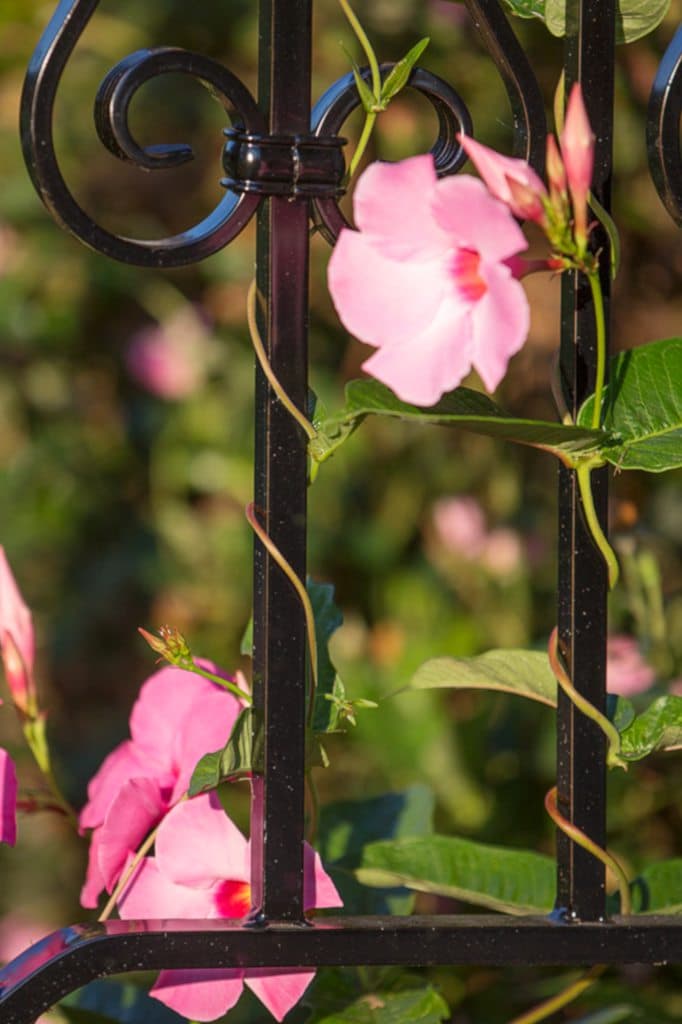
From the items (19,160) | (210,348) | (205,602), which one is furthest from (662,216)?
(19,160)

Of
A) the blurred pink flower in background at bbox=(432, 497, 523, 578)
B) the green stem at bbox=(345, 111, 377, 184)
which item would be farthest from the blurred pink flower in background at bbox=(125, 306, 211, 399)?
the green stem at bbox=(345, 111, 377, 184)

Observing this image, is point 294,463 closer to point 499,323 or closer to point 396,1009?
point 499,323

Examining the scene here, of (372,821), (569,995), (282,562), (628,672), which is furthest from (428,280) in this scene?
(628,672)

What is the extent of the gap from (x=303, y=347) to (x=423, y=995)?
31cm

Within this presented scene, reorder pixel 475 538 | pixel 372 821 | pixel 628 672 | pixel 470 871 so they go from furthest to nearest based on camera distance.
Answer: pixel 475 538 → pixel 628 672 → pixel 372 821 → pixel 470 871

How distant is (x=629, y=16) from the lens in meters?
0.60

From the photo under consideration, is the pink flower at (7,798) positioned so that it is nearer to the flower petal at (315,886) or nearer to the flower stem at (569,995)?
the flower petal at (315,886)

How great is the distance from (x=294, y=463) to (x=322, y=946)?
173mm

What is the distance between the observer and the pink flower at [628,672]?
46.1 inches

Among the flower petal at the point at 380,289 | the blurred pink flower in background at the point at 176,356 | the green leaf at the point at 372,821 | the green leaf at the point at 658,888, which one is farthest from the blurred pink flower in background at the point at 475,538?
the flower petal at the point at 380,289

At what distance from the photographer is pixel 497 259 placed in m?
0.47

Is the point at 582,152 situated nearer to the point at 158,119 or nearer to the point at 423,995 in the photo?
the point at 423,995

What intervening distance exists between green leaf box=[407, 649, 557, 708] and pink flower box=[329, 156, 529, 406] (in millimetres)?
174

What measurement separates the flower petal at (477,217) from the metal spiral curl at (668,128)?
0.12 meters
